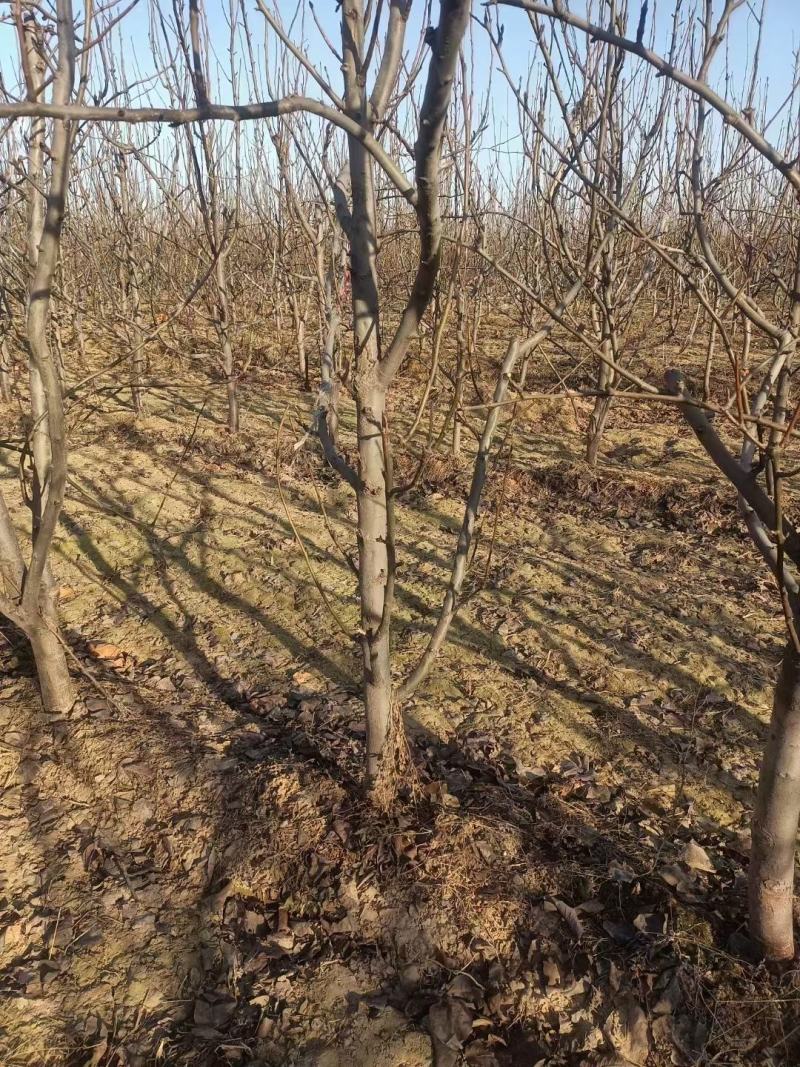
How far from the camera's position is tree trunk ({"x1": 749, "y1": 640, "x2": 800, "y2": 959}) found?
154cm

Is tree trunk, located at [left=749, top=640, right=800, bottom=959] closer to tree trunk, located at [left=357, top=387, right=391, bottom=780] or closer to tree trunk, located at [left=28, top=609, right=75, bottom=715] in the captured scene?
tree trunk, located at [left=357, top=387, right=391, bottom=780]

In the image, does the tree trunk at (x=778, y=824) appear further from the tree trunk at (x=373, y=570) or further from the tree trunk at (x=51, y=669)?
the tree trunk at (x=51, y=669)

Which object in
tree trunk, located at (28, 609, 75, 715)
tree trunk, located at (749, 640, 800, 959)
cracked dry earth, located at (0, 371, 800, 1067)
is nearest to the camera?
tree trunk, located at (749, 640, 800, 959)

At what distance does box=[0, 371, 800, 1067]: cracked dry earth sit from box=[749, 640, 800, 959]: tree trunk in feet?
0.40

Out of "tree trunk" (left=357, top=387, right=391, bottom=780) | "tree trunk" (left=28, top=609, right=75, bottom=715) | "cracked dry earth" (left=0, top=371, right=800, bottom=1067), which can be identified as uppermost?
"tree trunk" (left=357, top=387, right=391, bottom=780)

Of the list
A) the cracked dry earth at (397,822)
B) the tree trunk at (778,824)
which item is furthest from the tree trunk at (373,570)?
the tree trunk at (778,824)

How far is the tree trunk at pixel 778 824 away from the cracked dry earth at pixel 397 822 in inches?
4.9

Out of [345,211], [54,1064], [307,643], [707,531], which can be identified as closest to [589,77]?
[707,531]

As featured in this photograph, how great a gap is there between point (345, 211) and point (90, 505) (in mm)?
3798

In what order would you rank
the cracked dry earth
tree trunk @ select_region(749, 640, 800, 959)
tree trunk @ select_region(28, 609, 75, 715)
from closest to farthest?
1. tree trunk @ select_region(749, 640, 800, 959)
2. the cracked dry earth
3. tree trunk @ select_region(28, 609, 75, 715)

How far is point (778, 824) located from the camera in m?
1.64

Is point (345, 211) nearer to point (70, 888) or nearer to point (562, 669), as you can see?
point (70, 888)

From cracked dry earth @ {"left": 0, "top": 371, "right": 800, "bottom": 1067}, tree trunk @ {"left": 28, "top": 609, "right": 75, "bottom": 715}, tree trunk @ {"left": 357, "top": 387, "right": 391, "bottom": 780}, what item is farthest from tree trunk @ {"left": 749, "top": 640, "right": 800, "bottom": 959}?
tree trunk @ {"left": 28, "top": 609, "right": 75, "bottom": 715}

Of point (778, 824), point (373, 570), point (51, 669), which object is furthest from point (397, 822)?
point (51, 669)
